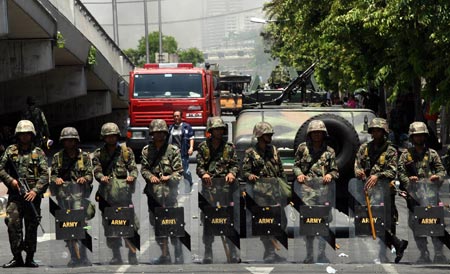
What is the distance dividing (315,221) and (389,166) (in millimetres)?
1065

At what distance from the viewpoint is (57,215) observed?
11516 millimetres

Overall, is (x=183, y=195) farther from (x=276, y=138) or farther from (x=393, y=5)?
(x=393, y=5)

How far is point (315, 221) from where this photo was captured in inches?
456

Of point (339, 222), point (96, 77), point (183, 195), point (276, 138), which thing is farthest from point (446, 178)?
point (96, 77)

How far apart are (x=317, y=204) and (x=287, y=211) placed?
0.51 meters

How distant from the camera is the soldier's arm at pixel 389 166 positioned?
454 inches

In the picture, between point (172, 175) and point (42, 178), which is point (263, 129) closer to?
point (172, 175)

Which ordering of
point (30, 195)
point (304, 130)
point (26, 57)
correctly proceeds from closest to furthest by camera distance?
point (30, 195), point (304, 130), point (26, 57)

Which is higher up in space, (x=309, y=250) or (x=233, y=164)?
(x=233, y=164)

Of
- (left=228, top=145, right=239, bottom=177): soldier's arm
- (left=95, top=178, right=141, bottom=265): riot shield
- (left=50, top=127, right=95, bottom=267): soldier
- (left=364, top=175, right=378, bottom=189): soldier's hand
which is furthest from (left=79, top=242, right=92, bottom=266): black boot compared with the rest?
(left=364, top=175, right=378, bottom=189): soldier's hand

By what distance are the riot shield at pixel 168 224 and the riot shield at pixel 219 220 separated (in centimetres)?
19

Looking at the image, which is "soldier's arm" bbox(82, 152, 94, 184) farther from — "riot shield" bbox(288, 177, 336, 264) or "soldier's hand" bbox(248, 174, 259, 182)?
"riot shield" bbox(288, 177, 336, 264)

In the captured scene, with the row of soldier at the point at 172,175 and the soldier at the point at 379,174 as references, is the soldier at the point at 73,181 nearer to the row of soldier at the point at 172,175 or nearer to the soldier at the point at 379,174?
the row of soldier at the point at 172,175

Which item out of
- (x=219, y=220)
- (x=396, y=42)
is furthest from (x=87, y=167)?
(x=396, y=42)
